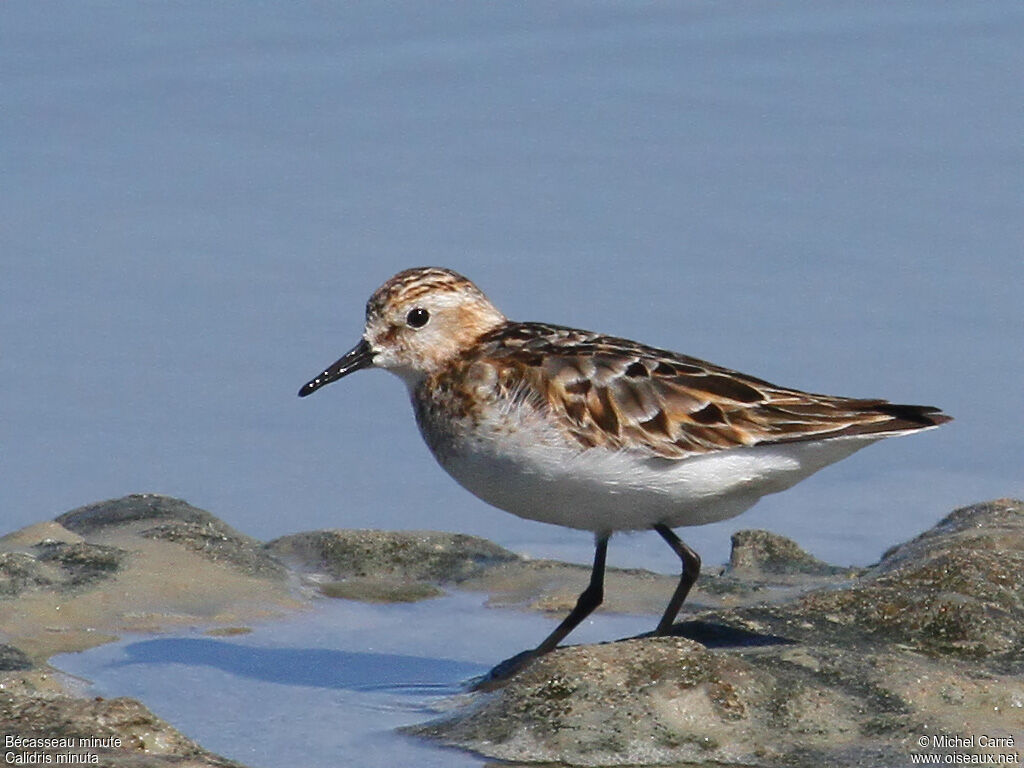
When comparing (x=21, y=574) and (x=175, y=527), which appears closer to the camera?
(x=21, y=574)

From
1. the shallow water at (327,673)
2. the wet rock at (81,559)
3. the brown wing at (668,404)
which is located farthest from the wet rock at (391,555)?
the brown wing at (668,404)

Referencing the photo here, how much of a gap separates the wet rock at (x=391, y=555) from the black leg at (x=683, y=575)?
56.1 inches

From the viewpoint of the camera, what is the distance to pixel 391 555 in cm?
967

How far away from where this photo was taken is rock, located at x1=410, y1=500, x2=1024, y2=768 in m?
6.84

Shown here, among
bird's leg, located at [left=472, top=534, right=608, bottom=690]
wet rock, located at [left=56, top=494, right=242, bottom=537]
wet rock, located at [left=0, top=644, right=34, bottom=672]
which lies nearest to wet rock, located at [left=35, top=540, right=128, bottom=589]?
wet rock, located at [left=56, top=494, right=242, bottom=537]

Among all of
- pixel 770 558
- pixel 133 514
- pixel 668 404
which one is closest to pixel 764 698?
pixel 668 404

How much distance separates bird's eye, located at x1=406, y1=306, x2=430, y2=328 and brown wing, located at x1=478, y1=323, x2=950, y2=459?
384mm

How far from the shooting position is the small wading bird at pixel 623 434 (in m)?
7.97

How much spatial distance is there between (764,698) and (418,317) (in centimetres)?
252

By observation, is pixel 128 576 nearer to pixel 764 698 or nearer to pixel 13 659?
pixel 13 659

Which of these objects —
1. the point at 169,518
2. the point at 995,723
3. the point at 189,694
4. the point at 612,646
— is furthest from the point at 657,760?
the point at 169,518

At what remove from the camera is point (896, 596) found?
8.45m

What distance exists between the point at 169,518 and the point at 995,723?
443 cm

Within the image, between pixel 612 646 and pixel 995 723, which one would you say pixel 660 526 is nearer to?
pixel 612 646
